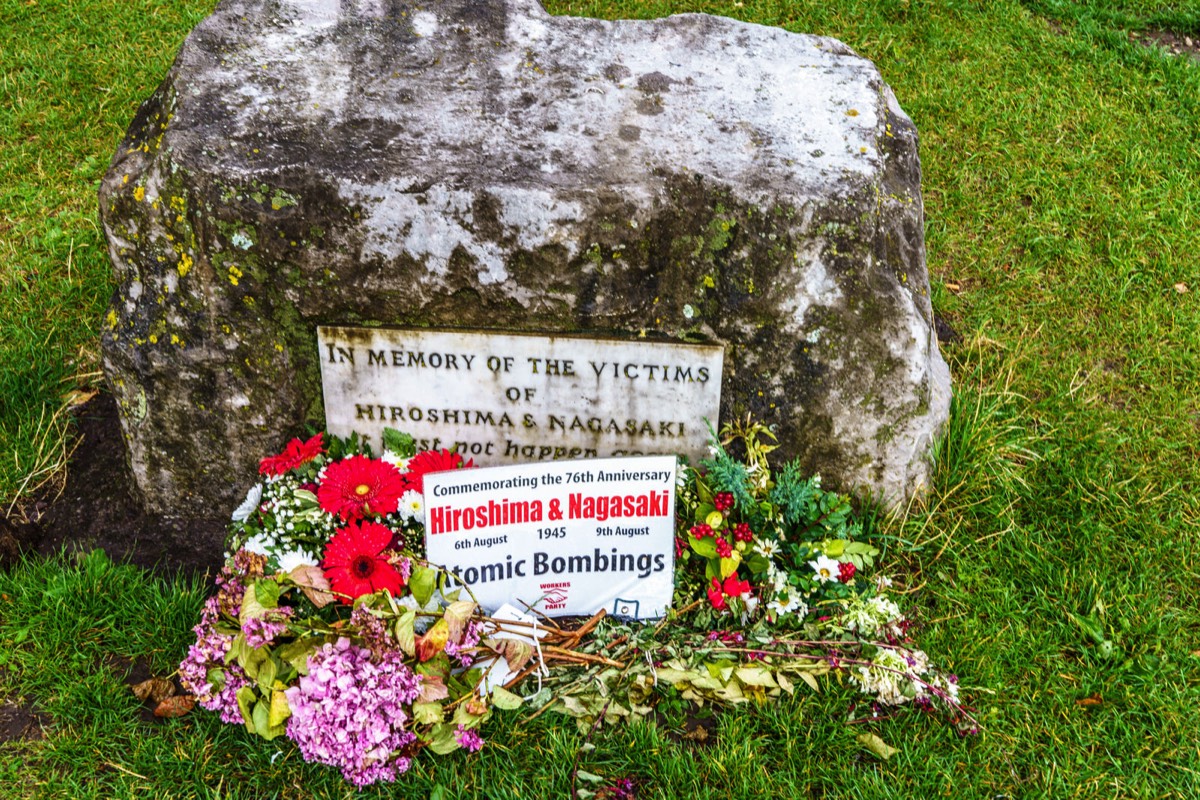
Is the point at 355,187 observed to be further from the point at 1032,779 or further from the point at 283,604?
the point at 1032,779

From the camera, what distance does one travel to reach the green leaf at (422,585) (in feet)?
8.61

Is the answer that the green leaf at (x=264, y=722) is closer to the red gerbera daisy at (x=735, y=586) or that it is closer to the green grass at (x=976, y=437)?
the green grass at (x=976, y=437)

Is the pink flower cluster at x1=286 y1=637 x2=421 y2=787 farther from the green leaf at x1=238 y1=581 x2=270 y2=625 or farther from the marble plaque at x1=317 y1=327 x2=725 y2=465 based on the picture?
the marble plaque at x1=317 y1=327 x2=725 y2=465

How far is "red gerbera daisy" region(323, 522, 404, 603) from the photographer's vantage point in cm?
267

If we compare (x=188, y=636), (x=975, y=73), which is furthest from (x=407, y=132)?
(x=975, y=73)

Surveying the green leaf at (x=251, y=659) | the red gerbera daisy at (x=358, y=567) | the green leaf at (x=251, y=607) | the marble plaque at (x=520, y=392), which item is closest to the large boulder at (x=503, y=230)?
the marble plaque at (x=520, y=392)

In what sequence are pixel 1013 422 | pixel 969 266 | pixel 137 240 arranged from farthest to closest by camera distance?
pixel 969 266, pixel 1013 422, pixel 137 240

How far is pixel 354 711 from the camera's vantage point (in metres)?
2.37

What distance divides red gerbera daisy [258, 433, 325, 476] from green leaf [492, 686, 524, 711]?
2.90 feet

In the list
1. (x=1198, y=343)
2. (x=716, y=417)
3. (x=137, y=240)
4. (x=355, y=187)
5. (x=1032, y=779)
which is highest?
(x=355, y=187)

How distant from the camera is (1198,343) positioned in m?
3.88

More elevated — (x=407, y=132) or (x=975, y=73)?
(x=407, y=132)

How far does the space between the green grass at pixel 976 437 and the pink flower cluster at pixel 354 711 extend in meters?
0.14

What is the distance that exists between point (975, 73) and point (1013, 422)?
98.2 inches
